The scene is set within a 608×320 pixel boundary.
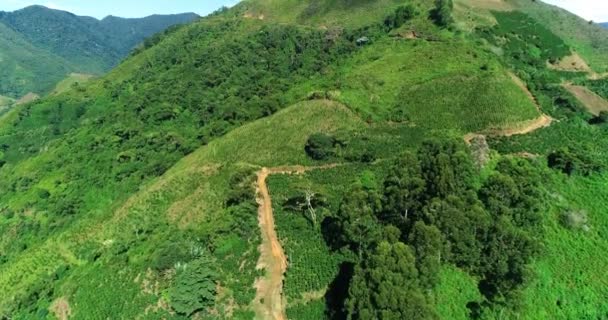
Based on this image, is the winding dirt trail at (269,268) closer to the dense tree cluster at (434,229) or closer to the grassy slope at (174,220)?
the grassy slope at (174,220)

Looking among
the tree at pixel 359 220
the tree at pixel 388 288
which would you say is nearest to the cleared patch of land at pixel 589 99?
the tree at pixel 359 220

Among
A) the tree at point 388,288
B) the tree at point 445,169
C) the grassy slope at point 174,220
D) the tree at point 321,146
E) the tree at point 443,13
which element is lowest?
the grassy slope at point 174,220

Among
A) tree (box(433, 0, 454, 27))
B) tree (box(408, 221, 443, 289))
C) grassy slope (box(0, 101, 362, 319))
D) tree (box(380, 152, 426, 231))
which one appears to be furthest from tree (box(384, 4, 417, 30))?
tree (box(408, 221, 443, 289))

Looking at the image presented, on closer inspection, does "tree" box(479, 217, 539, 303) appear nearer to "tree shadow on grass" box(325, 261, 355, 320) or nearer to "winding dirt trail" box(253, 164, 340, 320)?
"tree shadow on grass" box(325, 261, 355, 320)

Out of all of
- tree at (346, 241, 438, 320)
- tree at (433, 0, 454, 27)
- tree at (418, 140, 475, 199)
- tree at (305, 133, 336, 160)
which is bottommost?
tree at (305, 133, 336, 160)

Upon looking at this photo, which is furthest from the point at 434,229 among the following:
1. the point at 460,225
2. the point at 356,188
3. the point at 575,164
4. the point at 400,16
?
the point at 400,16

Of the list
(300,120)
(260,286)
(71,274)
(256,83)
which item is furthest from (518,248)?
(256,83)

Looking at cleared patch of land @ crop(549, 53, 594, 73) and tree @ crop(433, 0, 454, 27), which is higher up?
tree @ crop(433, 0, 454, 27)
